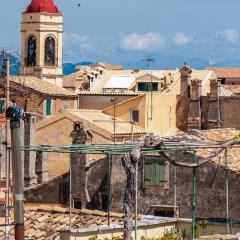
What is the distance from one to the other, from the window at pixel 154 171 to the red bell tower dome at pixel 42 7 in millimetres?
42820

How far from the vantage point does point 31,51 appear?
71.1 metres

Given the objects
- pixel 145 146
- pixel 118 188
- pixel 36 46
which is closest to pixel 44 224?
pixel 118 188

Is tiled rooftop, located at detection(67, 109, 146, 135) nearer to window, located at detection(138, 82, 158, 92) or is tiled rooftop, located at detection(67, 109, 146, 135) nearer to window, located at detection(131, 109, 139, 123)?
window, located at detection(131, 109, 139, 123)

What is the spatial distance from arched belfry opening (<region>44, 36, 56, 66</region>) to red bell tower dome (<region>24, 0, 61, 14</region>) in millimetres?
1743

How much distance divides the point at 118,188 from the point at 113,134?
13.2 m

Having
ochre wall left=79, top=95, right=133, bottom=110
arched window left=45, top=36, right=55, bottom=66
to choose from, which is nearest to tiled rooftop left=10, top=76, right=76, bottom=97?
ochre wall left=79, top=95, right=133, bottom=110

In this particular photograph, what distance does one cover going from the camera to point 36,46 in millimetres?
71000

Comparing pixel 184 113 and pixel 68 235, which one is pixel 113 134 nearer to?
pixel 184 113

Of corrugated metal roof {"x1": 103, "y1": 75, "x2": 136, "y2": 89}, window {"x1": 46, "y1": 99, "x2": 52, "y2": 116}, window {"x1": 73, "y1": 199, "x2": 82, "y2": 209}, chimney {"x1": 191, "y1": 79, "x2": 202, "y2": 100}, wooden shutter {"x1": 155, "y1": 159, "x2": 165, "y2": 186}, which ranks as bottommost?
window {"x1": 73, "y1": 199, "x2": 82, "y2": 209}

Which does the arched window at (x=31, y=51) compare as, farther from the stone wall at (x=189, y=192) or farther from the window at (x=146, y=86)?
the stone wall at (x=189, y=192)

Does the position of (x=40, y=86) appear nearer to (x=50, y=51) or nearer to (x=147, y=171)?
→ (x=50, y=51)

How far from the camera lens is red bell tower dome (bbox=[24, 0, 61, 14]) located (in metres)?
71.8

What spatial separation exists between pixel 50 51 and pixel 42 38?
114 centimetres

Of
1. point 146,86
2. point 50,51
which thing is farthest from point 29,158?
point 50,51
